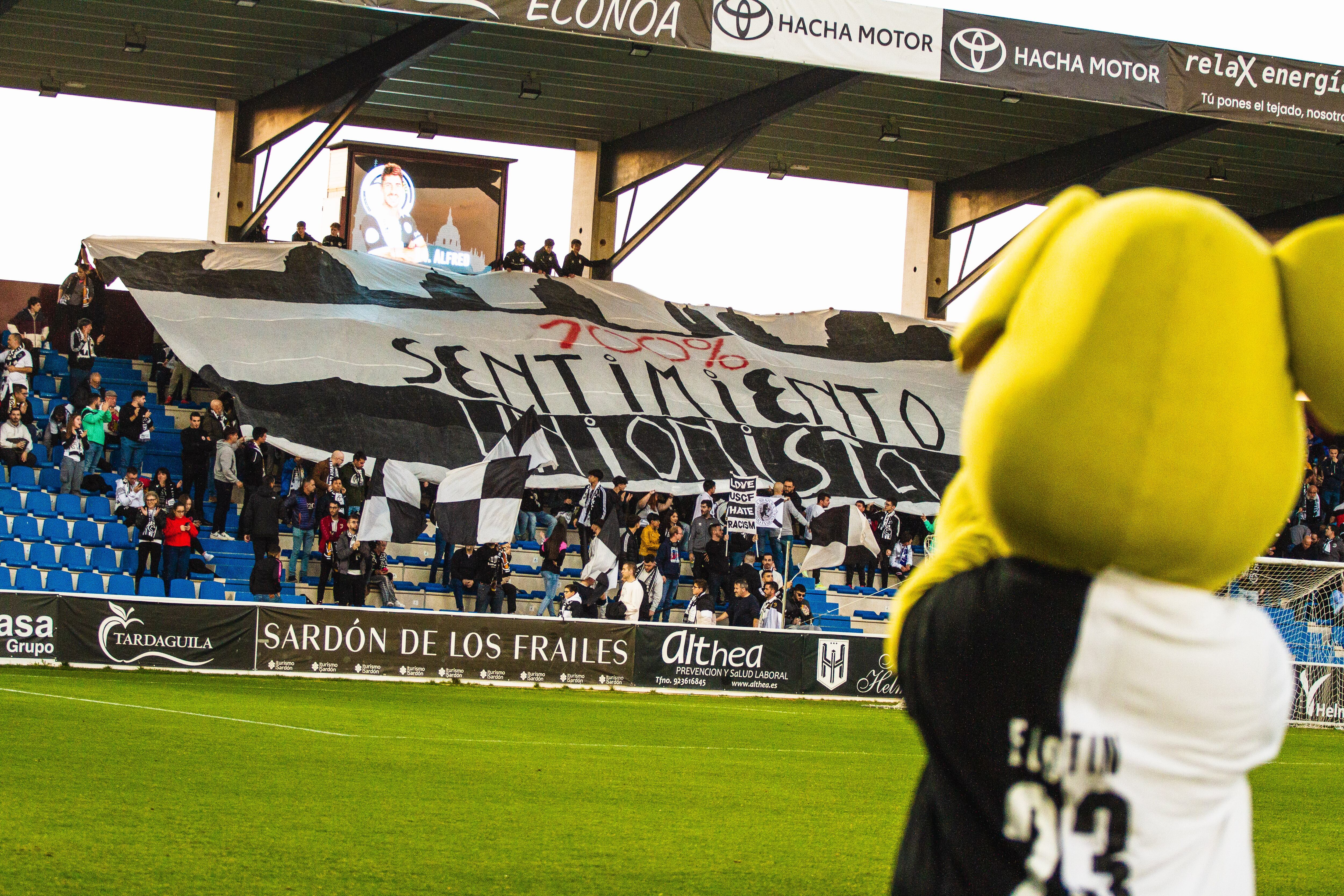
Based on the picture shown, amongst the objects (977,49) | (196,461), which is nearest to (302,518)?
(196,461)

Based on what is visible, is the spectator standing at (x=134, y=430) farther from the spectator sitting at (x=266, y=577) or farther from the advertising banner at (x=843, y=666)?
the advertising banner at (x=843, y=666)

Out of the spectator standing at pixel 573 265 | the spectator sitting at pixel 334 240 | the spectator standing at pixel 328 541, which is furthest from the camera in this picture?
the spectator standing at pixel 573 265

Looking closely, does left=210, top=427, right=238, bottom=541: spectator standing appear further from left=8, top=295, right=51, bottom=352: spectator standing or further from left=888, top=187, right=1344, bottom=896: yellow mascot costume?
left=888, top=187, right=1344, bottom=896: yellow mascot costume

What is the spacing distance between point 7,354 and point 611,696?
35.3 ft

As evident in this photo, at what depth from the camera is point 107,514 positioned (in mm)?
21312

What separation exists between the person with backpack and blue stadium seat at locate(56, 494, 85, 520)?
2.85m

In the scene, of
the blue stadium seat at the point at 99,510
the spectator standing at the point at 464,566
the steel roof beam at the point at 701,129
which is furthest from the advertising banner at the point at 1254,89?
the blue stadium seat at the point at 99,510

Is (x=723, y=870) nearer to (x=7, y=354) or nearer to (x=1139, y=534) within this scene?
(x=1139, y=534)

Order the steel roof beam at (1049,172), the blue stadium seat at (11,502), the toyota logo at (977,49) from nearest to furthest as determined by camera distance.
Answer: the blue stadium seat at (11,502) < the toyota logo at (977,49) < the steel roof beam at (1049,172)

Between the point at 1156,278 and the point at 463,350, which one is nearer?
the point at 1156,278

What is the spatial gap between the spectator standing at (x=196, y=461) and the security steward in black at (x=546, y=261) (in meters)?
7.66

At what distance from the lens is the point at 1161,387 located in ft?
6.51

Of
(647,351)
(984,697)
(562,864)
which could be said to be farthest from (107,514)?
(984,697)

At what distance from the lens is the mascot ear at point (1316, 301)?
2035mm
